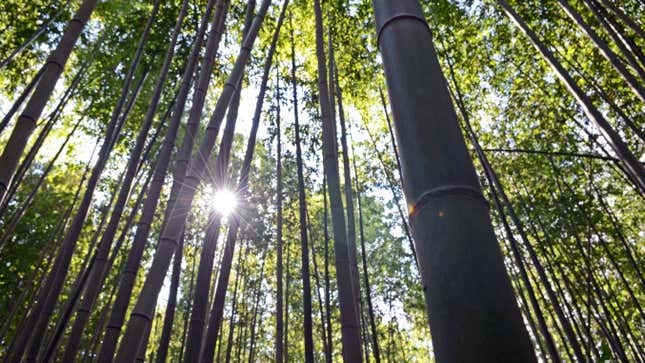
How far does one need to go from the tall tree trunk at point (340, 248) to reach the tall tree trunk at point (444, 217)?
1704 millimetres

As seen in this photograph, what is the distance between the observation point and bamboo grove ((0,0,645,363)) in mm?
686

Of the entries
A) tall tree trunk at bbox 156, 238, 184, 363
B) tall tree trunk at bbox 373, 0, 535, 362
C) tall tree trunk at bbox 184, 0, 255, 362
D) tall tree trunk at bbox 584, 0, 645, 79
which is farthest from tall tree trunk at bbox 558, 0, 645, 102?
tall tree trunk at bbox 156, 238, 184, 363

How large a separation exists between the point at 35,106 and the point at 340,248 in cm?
174

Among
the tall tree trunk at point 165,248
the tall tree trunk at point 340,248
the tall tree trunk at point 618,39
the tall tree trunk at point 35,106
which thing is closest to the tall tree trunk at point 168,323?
the tall tree trunk at point 340,248

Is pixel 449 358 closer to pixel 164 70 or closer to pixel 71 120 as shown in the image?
pixel 164 70

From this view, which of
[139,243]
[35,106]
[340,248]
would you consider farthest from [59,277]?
[340,248]

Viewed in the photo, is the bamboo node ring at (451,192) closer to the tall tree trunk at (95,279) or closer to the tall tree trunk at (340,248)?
the tall tree trunk at (340,248)

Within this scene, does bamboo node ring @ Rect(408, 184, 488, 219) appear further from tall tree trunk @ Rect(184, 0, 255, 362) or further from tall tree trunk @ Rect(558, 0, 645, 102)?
tall tree trunk @ Rect(558, 0, 645, 102)

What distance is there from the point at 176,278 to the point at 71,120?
3.88 meters

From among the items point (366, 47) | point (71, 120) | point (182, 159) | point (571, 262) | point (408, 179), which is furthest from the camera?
point (571, 262)

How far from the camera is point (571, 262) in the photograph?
6336 mm

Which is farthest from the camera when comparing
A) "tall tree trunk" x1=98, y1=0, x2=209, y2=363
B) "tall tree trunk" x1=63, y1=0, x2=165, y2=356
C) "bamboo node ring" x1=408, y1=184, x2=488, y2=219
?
"tall tree trunk" x1=63, y1=0, x2=165, y2=356

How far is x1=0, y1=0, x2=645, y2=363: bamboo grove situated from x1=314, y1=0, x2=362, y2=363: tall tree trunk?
0.01 metres

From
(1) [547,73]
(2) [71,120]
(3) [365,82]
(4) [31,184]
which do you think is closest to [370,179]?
(3) [365,82]
